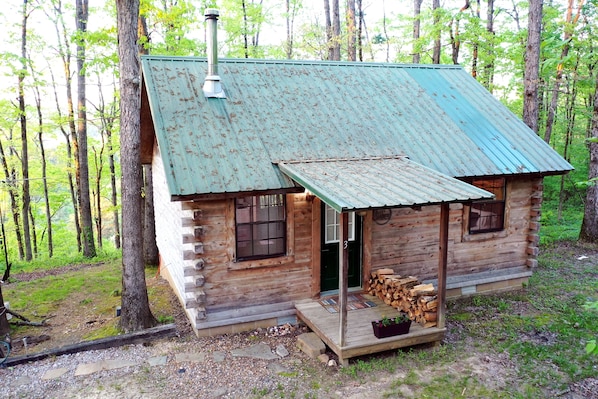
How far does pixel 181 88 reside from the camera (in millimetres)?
9500

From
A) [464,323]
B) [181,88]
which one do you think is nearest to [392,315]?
[464,323]

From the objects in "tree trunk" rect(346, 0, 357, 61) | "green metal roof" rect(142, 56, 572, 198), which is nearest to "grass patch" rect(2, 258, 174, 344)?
"green metal roof" rect(142, 56, 572, 198)

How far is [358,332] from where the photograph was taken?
7.41m

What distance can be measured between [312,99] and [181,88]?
298 cm

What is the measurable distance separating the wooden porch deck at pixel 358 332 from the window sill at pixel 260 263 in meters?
0.92

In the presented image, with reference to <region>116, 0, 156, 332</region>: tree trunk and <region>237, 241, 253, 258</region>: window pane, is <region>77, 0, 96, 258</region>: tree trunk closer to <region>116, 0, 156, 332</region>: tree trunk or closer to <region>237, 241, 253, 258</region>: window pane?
<region>116, 0, 156, 332</region>: tree trunk

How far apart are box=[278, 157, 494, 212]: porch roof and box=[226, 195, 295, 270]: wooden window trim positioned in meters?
0.87

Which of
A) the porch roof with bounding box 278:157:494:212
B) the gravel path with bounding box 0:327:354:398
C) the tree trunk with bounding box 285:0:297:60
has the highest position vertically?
the tree trunk with bounding box 285:0:297:60

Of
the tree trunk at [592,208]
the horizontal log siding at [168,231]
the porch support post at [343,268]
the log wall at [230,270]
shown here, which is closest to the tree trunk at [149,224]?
the horizontal log siding at [168,231]

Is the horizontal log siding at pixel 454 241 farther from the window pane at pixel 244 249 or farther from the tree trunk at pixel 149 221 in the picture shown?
the tree trunk at pixel 149 221

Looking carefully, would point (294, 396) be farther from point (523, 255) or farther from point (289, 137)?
point (523, 255)

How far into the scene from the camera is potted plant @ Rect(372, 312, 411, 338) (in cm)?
715

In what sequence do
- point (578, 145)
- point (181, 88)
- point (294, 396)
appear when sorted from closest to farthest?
point (294, 396) < point (181, 88) < point (578, 145)

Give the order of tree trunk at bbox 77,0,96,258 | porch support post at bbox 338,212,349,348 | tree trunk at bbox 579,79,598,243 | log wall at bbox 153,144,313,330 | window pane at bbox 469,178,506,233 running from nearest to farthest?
porch support post at bbox 338,212,349,348 < log wall at bbox 153,144,313,330 < window pane at bbox 469,178,506,233 < tree trunk at bbox 579,79,598,243 < tree trunk at bbox 77,0,96,258
